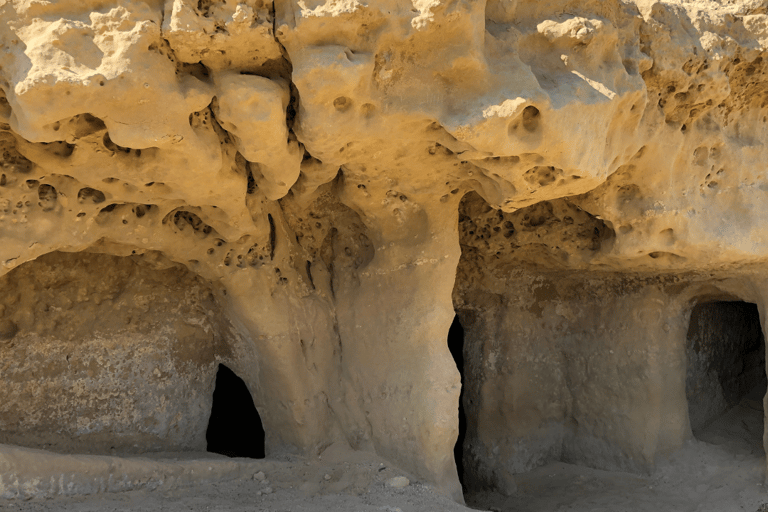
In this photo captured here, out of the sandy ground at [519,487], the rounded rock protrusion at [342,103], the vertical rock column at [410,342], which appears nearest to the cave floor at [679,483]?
the sandy ground at [519,487]

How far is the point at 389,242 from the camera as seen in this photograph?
12.6 ft

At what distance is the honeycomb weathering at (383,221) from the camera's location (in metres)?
2.60

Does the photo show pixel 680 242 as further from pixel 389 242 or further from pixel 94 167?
pixel 94 167

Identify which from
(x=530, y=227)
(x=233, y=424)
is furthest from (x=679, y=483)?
(x=233, y=424)

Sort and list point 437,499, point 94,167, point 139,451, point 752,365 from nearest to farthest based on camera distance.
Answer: point 94,167 < point 437,499 < point 139,451 < point 752,365

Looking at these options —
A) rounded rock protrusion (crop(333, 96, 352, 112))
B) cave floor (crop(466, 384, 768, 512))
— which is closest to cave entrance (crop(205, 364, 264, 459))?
cave floor (crop(466, 384, 768, 512))

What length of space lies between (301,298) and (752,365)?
3708 mm

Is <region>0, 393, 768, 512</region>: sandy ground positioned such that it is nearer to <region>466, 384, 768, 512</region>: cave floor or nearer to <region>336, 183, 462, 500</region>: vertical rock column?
<region>466, 384, 768, 512</region>: cave floor

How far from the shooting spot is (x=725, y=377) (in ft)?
16.8

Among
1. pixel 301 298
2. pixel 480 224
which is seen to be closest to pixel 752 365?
pixel 480 224

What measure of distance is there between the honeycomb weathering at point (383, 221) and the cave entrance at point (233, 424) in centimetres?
101

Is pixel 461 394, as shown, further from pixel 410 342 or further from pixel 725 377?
pixel 725 377

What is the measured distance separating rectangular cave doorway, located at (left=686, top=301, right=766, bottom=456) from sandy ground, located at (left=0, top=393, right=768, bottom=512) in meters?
0.02

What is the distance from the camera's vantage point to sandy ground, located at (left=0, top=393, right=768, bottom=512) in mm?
3143
